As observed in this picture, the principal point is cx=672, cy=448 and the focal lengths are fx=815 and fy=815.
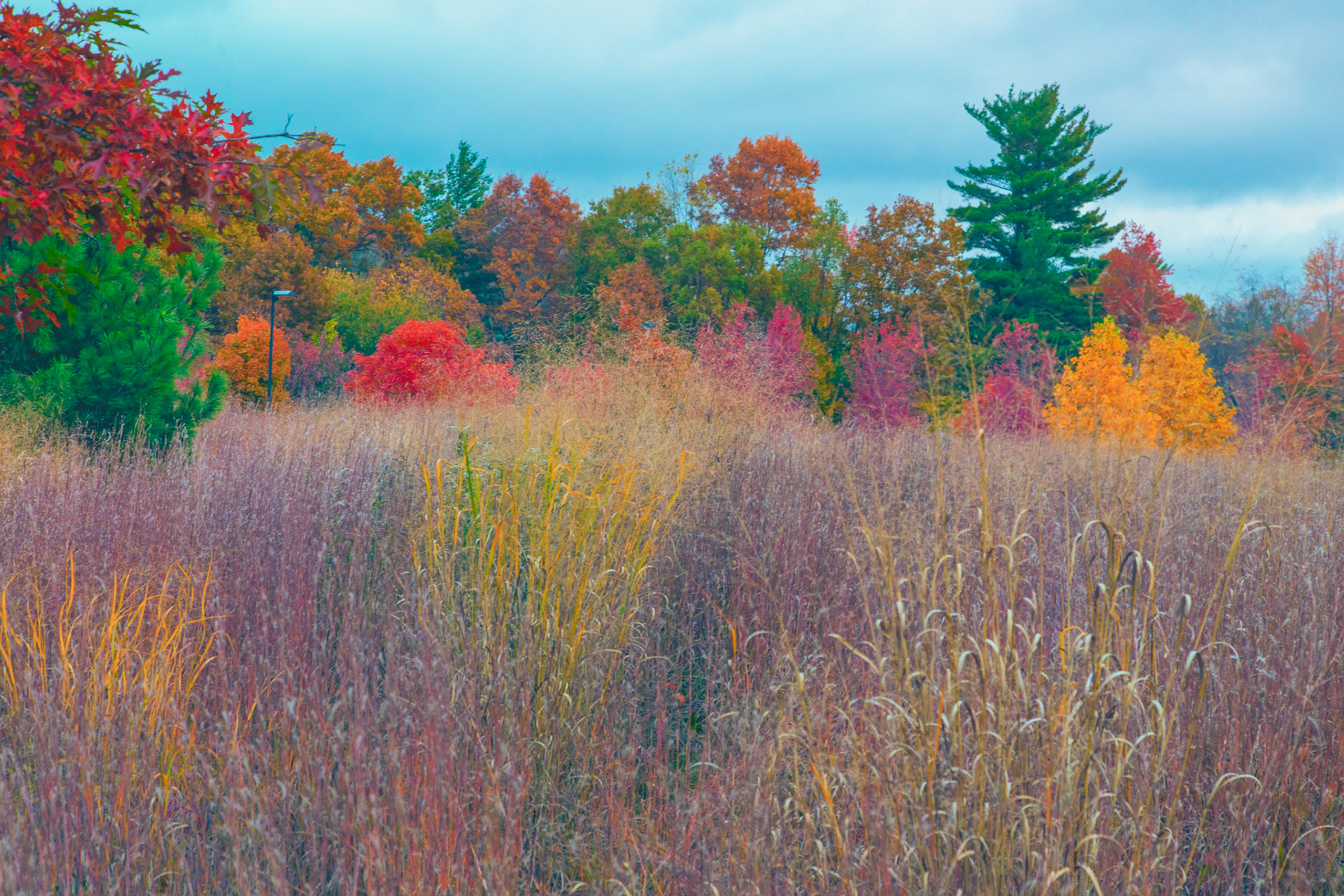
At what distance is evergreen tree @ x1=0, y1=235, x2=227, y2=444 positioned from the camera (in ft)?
22.1

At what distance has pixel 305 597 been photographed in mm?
3492

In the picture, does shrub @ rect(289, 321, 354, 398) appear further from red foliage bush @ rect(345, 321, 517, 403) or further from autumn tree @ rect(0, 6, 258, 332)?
autumn tree @ rect(0, 6, 258, 332)

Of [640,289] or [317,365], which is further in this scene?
[317,365]

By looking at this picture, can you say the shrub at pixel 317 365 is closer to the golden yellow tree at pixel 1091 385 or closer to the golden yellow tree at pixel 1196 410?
the golden yellow tree at pixel 1091 385

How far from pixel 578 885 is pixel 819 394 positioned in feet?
61.6

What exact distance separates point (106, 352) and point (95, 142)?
4522mm

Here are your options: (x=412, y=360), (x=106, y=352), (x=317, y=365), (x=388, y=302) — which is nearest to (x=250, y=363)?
(x=317, y=365)

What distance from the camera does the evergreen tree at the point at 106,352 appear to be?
6.73m

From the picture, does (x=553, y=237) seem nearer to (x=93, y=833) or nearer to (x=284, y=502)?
(x=284, y=502)

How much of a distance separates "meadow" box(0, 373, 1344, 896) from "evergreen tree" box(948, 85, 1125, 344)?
54.9 feet

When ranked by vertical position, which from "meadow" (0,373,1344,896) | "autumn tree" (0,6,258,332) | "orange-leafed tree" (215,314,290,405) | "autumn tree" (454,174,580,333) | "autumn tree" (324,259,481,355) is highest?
"autumn tree" (454,174,580,333)

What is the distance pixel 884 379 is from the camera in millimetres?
16062

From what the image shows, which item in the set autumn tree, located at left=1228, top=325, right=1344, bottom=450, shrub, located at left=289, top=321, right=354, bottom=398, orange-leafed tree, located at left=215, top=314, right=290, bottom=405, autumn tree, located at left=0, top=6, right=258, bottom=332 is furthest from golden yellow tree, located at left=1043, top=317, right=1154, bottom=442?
shrub, located at left=289, top=321, right=354, bottom=398

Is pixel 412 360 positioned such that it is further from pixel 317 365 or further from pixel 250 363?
pixel 317 365
